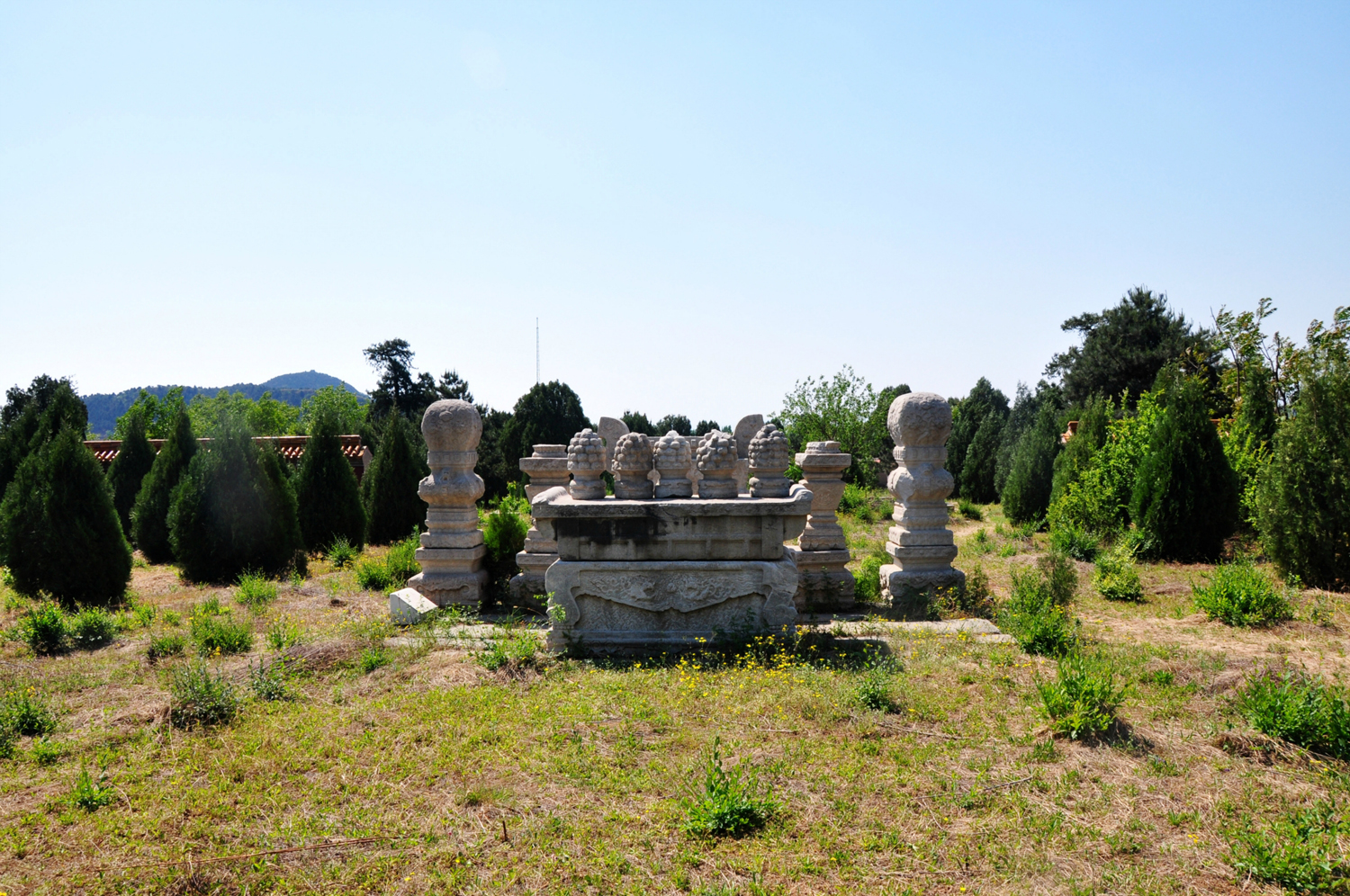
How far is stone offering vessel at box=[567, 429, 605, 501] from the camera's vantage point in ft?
21.1

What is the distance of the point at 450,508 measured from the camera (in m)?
7.11

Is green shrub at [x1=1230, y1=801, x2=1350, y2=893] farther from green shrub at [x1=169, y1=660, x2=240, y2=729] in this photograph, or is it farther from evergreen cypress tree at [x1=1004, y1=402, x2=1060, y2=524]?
evergreen cypress tree at [x1=1004, y1=402, x2=1060, y2=524]

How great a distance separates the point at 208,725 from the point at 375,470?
33.4ft

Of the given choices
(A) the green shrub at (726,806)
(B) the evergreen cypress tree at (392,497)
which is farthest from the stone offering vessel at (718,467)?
(B) the evergreen cypress tree at (392,497)

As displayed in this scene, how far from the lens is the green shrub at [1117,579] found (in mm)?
7672

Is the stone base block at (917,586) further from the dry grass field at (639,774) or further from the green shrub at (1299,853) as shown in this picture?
the green shrub at (1299,853)

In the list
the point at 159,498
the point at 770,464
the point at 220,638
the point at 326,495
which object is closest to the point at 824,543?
the point at 770,464

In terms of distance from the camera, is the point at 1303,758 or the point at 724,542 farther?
the point at 724,542

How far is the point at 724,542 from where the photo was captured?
222 inches

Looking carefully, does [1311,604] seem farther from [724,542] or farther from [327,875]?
[327,875]

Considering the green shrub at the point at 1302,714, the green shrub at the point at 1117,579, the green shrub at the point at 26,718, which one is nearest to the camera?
the green shrub at the point at 1302,714

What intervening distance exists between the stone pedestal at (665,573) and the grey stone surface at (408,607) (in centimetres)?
149

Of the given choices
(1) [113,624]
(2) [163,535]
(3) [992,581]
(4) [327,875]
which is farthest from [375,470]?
(4) [327,875]

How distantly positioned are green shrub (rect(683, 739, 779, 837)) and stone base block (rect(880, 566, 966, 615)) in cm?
375
